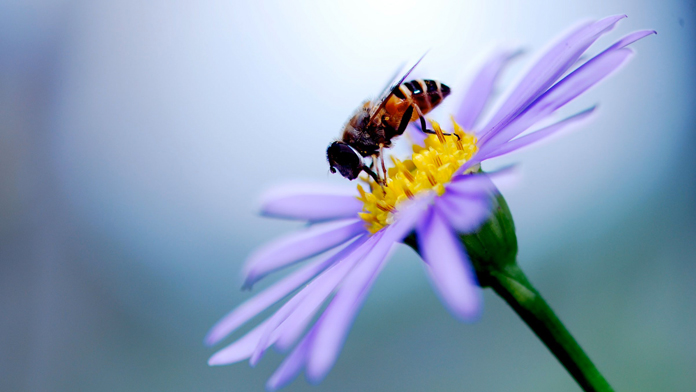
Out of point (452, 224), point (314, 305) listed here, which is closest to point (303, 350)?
point (314, 305)

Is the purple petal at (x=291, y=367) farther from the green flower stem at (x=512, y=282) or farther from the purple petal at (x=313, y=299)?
the green flower stem at (x=512, y=282)

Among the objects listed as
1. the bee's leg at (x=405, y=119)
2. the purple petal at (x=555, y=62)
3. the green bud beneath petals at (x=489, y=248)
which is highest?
the bee's leg at (x=405, y=119)

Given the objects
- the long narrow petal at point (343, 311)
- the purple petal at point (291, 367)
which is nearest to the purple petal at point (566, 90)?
the long narrow petal at point (343, 311)

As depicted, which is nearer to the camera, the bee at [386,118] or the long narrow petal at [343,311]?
the long narrow petal at [343,311]

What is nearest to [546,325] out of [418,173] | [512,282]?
[512,282]

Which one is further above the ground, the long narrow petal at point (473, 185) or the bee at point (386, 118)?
the bee at point (386, 118)

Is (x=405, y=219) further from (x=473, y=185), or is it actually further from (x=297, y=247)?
(x=297, y=247)

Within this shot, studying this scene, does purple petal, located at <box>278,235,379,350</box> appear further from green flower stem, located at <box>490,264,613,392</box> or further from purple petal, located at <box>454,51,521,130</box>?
purple petal, located at <box>454,51,521,130</box>

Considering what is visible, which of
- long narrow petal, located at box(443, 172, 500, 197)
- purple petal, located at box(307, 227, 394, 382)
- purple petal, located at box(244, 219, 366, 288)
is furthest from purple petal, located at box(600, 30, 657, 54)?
purple petal, located at box(244, 219, 366, 288)
